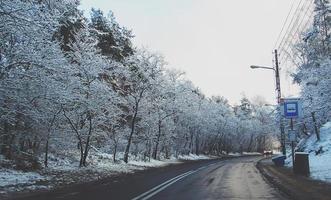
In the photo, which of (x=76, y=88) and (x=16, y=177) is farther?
(x=76, y=88)

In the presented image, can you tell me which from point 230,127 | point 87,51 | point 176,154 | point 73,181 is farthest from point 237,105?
point 73,181

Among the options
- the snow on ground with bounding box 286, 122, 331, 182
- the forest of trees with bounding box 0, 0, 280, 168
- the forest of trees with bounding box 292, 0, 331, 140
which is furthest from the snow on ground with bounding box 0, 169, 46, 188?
the forest of trees with bounding box 292, 0, 331, 140

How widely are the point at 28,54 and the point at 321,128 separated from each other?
114ft

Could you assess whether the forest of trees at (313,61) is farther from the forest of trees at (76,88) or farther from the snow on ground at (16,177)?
the snow on ground at (16,177)

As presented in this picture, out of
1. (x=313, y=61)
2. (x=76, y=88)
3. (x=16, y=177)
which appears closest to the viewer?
(x=16, y=177)

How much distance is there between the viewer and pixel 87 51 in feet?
106

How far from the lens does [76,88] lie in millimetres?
27250

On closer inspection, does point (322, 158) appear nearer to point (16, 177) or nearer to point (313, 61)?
point (16, 177)

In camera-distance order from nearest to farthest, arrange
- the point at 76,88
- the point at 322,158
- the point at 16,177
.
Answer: the point at 16,177, the point at 76,88, the point at 322,158

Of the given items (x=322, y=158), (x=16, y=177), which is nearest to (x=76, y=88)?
(x=16, y=177)

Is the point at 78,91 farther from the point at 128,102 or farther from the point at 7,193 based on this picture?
the point at 128,102

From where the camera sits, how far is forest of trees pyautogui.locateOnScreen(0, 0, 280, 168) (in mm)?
16750

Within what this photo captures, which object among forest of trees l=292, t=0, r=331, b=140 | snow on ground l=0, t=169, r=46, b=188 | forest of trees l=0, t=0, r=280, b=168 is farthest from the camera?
forest of trees l=292, t=0, r=331, b=140

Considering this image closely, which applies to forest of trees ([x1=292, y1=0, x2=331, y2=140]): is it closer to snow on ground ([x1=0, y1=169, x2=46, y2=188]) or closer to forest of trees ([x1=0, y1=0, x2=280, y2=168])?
forest of trees ([x1=0, y1=0, x2=280, y2=168])
